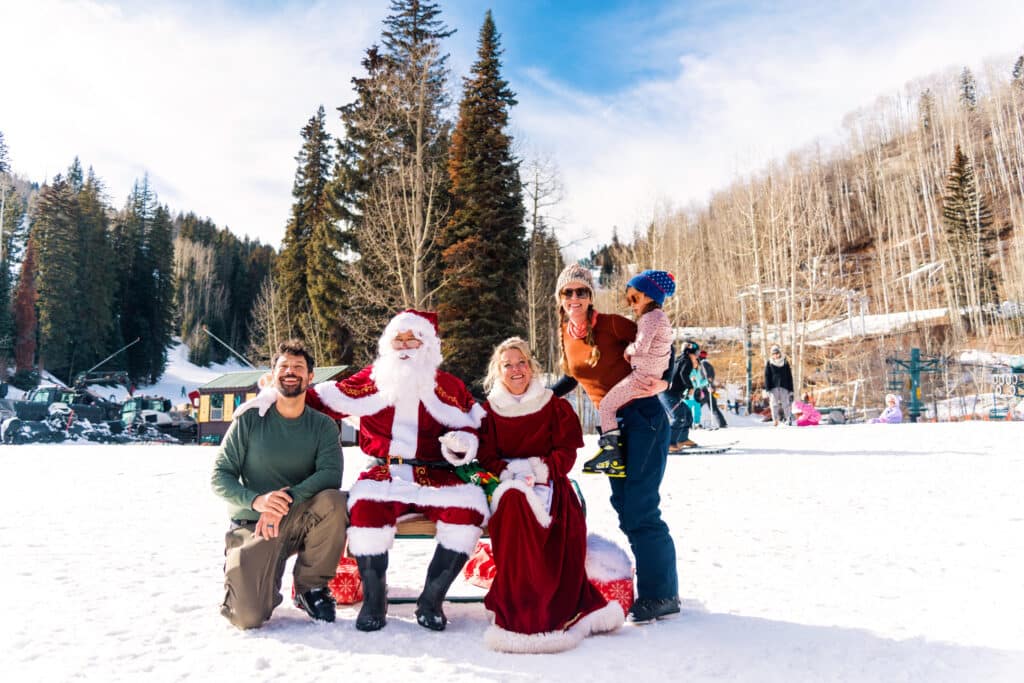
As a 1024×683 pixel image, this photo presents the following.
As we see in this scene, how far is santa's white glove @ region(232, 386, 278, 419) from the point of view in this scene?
3.23 metres

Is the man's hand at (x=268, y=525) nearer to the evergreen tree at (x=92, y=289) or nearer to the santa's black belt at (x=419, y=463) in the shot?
the santa's black belt at (x=419, y=463)

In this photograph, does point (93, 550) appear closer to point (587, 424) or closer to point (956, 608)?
point (956, 608)

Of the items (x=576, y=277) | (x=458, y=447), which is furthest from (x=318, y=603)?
(x=576, y=277)

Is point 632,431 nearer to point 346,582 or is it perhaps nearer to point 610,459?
point 610,459

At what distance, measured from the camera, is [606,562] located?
10.4 ft

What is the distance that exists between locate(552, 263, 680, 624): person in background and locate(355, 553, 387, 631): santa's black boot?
123 centimetres

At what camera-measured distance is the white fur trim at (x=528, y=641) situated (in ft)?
8.74

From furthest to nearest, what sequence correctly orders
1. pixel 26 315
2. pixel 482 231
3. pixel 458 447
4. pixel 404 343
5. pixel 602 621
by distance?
pixel 26 315
pixel 482 231
pixel 404 343
pixel 458 447
pixel 602 621

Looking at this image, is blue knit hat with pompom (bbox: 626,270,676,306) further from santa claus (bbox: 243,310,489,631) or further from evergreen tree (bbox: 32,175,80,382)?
evergreen tree (bbox: 32,175,80,382)

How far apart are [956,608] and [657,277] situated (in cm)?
221

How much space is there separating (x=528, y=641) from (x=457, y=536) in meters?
0.59

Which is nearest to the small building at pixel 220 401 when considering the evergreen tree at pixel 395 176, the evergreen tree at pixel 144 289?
the evergreen tree at pixel 395 176

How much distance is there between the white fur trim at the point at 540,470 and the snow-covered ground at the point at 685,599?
755 millimetres

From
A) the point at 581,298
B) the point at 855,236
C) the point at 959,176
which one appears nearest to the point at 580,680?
the point at 581,298
